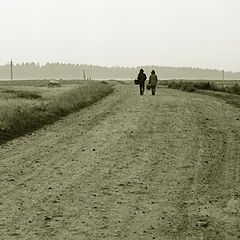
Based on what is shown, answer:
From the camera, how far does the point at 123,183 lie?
29.6ft

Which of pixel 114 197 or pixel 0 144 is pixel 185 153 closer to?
pixel 114 197

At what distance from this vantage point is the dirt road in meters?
6.65

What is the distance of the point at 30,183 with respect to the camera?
8984 mm

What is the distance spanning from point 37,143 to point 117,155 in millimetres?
3143

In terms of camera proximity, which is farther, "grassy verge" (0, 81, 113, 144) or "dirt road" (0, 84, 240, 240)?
"grassy verge" (0, 81, 113, 144)

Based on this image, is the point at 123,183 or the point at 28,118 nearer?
the point at 123,183

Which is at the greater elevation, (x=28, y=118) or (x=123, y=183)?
(x=28, y=118)

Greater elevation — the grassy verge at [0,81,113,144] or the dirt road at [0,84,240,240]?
the grassy verge at [0,81,113,144]

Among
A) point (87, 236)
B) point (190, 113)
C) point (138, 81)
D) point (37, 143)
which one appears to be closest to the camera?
point (87, 236)

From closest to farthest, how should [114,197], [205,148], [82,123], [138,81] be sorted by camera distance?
[114,197] → [205,148] → [82,123] → [138,81]

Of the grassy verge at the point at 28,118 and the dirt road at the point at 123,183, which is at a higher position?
the grassy verge at the point at 28,118

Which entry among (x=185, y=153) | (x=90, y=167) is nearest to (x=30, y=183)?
(x=90, y=167)

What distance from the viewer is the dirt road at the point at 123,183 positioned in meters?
6.65

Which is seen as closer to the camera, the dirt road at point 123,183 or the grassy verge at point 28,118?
the dirt road at point 123,183
